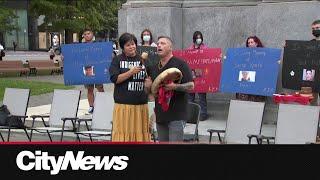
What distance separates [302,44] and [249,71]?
1107 mm

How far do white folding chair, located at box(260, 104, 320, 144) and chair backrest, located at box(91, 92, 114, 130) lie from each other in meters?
2.60

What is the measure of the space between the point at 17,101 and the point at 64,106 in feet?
3.47

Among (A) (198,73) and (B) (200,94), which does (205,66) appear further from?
(B) (200,94)

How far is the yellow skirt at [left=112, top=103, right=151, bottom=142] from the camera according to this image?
22.6 ft

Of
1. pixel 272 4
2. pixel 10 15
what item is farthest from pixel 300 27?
pixel 10 15

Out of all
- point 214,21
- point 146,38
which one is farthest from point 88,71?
point 214,21

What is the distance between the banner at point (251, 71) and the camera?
364 inches

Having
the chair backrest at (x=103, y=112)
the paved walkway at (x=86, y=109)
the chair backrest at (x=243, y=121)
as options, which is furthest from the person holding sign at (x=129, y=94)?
the paved walkway at (x=86, y=109)

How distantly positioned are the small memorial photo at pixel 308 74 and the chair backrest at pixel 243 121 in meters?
1.66

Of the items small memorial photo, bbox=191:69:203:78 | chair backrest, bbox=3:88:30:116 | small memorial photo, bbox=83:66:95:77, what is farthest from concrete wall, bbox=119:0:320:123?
chair backrest, bbox=3:88:30:116

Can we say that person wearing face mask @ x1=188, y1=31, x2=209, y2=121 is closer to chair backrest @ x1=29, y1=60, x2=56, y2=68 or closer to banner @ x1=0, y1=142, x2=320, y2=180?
banner @ x1=0, y1=142, x2=320, y2=180

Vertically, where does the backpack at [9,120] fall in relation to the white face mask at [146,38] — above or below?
below

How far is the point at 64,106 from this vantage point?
9.30 metres

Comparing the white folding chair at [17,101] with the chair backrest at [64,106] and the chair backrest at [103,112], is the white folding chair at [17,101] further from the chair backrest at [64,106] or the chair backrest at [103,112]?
the chair backrest at [103,112]
